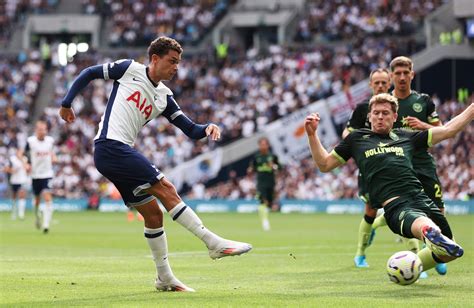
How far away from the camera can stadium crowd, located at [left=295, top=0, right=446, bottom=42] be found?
50.8 meters

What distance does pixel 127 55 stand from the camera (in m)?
57.2

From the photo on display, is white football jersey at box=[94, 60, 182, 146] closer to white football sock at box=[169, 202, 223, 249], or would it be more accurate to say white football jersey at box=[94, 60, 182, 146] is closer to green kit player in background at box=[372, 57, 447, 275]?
white football sock at box=[169, 202, 223, 249]

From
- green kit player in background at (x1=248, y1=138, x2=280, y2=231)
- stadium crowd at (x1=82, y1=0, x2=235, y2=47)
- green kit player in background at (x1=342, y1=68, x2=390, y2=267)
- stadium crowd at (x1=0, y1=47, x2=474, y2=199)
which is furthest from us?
stadium crowd at (x1=82, y1=0, x2=235, y2=47)

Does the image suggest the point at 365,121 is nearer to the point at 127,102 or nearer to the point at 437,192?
the point at 437,192

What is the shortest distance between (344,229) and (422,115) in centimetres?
1469

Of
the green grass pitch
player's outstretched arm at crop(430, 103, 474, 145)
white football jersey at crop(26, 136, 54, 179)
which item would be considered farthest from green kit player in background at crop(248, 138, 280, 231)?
player's outstretched arm at crop(430, 103, 474, 145)

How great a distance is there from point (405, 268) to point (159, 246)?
2.78m

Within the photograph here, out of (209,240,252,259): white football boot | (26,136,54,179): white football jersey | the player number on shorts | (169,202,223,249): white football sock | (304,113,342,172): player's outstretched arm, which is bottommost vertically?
(26,136,54,179): white football jersey

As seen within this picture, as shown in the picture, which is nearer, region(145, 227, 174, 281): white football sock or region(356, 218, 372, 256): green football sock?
region(145, 227, 174, 281): white football sock

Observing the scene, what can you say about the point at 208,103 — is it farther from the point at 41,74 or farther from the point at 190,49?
the point at 41,74

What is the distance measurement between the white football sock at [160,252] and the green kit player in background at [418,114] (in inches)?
146

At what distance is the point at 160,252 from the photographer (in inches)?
465

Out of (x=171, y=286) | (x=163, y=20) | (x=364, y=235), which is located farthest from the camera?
(x=163, y=20)

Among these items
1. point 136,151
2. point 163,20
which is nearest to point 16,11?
point 163,20
